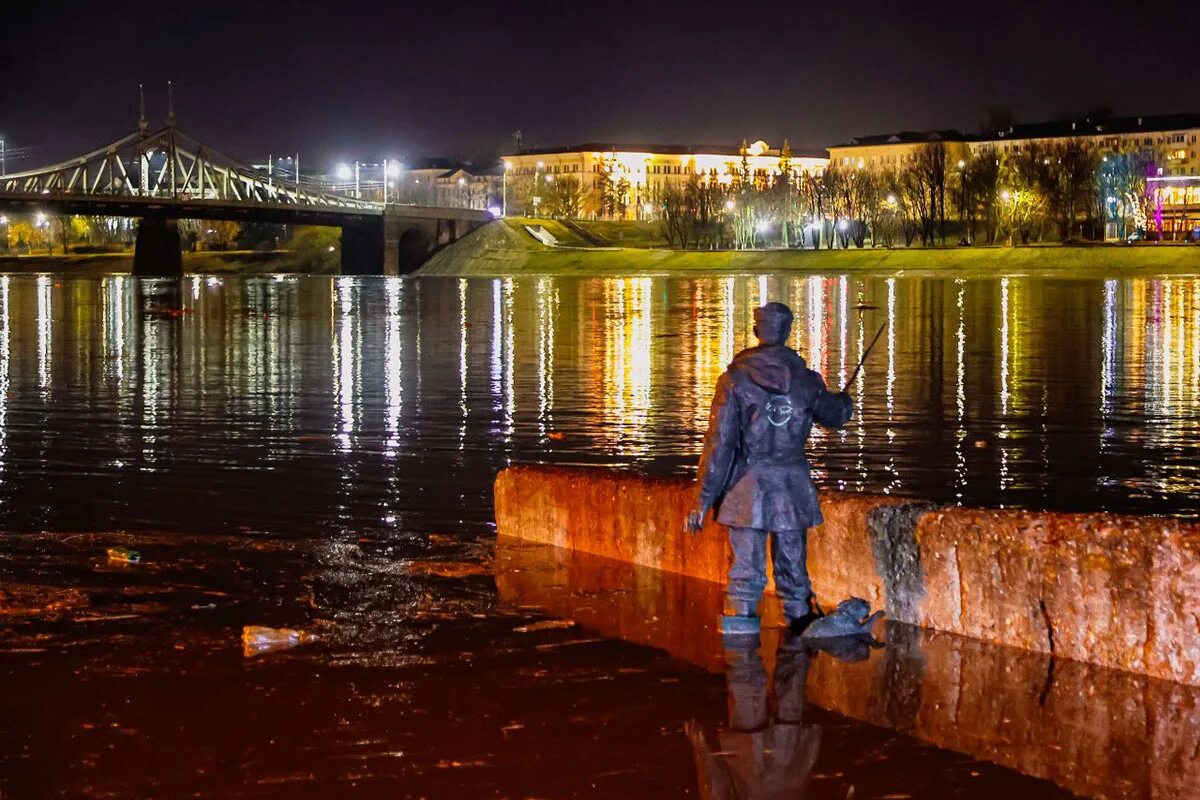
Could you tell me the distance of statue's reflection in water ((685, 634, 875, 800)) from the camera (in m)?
6.88

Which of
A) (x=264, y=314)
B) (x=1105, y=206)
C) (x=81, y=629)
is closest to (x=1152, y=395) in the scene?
(x=81, y=629)

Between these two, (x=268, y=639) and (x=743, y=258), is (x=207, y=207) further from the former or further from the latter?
(x=268, y=639)

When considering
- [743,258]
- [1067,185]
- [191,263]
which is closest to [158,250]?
[191,263]

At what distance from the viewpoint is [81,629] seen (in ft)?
31.8

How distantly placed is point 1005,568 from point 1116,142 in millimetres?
179658

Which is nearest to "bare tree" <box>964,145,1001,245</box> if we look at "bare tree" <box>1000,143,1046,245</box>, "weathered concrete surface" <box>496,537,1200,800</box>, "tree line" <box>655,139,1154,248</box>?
"tree line" <box>655,139,1154,248</box>

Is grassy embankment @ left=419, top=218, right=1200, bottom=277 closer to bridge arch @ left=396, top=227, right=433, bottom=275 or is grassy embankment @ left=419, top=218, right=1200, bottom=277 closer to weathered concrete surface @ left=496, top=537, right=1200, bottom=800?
bridge arch @ left=396, top=227, right=433, bottom=275

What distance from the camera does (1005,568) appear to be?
8.80m

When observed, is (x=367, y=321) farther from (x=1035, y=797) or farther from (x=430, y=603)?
(x=1035, y=797)

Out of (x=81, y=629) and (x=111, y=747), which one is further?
(x=81, y=629)

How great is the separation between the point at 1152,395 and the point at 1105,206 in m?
107

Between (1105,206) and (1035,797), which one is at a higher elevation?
(1105,206)

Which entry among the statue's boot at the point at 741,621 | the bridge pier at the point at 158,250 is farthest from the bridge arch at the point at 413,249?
the statue's boot at the point at 741,621

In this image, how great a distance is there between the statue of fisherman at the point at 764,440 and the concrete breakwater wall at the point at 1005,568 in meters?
0.82
